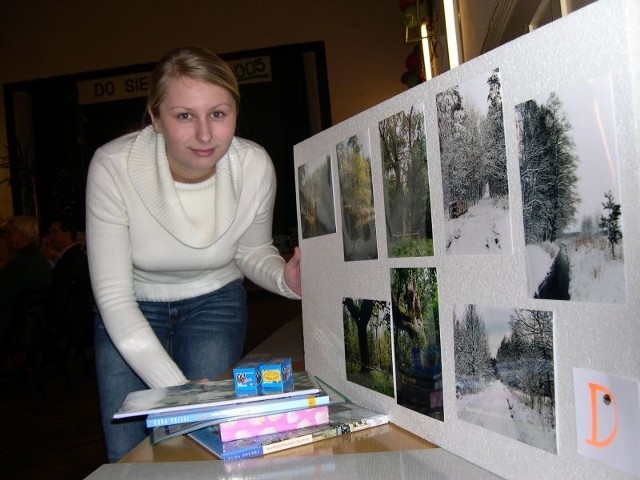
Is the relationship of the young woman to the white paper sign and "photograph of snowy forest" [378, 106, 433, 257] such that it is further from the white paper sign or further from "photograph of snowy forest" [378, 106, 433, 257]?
the white paper sign

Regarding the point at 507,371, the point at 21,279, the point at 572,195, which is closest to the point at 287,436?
the point at 507,371

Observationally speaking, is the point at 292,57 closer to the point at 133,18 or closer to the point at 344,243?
the point at 133,18

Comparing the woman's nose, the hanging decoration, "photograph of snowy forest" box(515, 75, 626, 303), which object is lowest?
"photograph of snowy forest" box(515, 75, 626, 303)

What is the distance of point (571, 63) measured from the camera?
56 cm

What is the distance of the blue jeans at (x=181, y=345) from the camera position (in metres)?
1.46

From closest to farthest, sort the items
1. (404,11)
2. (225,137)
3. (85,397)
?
1. (225,137)
2. (404,11)
3. (85,397)

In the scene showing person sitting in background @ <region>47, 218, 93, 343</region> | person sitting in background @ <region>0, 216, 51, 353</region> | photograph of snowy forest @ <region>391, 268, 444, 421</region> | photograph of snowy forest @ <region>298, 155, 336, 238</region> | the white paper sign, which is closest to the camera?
the white paper sign

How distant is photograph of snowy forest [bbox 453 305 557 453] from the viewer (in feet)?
1.99

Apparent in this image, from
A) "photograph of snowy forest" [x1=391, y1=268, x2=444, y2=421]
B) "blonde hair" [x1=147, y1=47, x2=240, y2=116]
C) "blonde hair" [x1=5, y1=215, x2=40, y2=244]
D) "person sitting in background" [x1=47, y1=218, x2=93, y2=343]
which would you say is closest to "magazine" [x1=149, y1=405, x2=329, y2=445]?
"photograph of snowy forest" [x1=391, y1=268, x2=444, y2=421]

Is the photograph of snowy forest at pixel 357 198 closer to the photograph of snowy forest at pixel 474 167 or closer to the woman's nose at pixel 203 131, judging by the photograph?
the photograph of snowy forest at pixel 474 167

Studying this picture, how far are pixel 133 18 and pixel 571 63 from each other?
8.42 meters

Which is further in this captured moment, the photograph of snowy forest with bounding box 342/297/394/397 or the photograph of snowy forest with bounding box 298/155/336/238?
the photograph of snowy forest with bounding box 298/155/336/238

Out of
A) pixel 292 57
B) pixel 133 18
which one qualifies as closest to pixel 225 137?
pixel 292 57

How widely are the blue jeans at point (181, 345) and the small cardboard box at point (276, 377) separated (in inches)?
23.7
